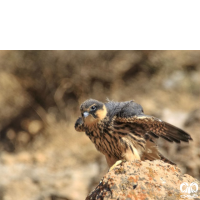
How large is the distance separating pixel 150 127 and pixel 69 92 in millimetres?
6168

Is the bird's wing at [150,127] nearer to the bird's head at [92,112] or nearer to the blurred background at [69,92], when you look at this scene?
the bird's head at [92,112]

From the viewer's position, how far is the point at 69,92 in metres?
10.2

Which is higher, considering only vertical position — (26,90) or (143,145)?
(26,90)

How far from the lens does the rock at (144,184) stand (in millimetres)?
2885

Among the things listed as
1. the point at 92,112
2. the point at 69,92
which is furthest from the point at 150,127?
the point at 69,92

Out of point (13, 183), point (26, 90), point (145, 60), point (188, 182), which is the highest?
point (145, 60)

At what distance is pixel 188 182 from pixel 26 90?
768 cm

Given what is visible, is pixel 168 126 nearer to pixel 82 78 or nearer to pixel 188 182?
pixel 188 182

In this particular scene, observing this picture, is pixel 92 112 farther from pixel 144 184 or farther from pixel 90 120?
pixel 144 184

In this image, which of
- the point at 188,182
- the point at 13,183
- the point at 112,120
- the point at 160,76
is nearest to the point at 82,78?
the point at 160,76

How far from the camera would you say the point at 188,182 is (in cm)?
314

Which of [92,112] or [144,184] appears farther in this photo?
[92,112]

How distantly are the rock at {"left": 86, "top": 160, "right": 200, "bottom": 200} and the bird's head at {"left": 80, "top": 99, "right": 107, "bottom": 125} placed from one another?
3.69 ft

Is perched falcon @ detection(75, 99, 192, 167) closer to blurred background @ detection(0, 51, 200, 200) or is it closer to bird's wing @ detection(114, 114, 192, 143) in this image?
bird's wing @ detection(114, 114, 192, 143)
